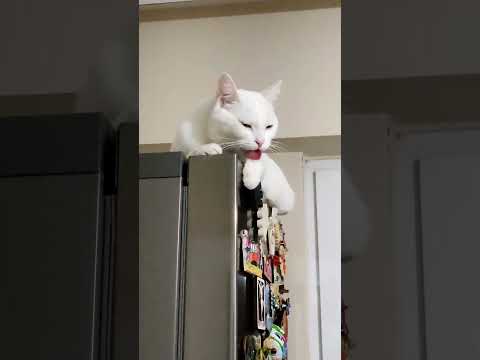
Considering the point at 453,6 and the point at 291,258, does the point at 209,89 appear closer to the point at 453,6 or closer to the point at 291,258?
the point at 291,258

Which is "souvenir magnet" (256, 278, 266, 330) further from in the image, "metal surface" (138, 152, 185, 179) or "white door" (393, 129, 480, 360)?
"white door" (393, 129, 480, 360)

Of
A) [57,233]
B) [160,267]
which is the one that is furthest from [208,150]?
[57,233]

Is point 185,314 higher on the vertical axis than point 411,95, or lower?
lower

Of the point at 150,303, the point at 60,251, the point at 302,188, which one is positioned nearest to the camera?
the point at 60,251

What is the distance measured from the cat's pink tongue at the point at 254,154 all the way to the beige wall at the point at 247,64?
4cm

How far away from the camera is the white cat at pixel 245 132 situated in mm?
686

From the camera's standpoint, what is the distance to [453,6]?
0.32 meters

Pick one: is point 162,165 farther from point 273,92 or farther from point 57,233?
point 57,233

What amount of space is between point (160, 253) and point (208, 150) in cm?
16

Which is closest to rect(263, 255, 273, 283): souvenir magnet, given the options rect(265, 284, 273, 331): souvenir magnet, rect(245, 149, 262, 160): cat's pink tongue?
rect(265, 284, 273, 331): souvenir magnet

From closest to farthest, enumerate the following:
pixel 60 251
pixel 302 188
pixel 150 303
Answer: pixel 60 251 < pixel 150 303 < pixel 302 188

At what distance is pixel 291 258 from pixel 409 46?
387mm

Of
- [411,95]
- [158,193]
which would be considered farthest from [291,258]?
[411,95]

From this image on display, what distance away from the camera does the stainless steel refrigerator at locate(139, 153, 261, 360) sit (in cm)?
57
